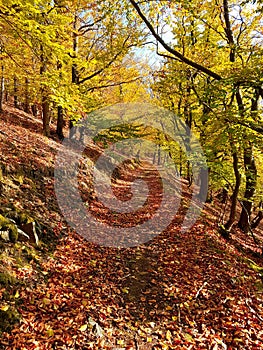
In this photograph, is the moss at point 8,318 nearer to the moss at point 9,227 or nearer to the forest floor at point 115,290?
the forest floor at point 115,290

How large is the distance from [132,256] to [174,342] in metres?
2.77

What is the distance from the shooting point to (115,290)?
Answer: 5.13m

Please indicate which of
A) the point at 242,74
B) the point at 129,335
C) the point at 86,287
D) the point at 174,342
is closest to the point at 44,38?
the point at 242,74

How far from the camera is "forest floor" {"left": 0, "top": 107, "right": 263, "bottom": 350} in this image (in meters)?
3.92

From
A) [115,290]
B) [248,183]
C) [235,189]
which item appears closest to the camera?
[115,290]

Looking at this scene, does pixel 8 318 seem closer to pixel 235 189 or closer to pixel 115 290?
pixel 115 290

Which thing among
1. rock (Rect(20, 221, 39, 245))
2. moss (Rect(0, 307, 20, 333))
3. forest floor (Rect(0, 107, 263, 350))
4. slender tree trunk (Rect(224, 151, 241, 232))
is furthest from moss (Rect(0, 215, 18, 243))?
slender tree trunk (Rect(224, 151, 241, 232))

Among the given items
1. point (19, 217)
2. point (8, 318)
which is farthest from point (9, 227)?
point (8, 318)

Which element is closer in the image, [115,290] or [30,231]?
[115,290]

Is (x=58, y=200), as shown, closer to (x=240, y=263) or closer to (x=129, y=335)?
(x=129, y=335)

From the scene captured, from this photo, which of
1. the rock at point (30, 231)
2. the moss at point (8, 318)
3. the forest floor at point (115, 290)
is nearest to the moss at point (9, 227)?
the forest floor at point (115, 290)

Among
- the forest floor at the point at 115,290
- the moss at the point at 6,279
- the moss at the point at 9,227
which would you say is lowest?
the forest floor at the point at 115,290

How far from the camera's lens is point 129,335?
410cm

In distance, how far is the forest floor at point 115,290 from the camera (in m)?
3.92
